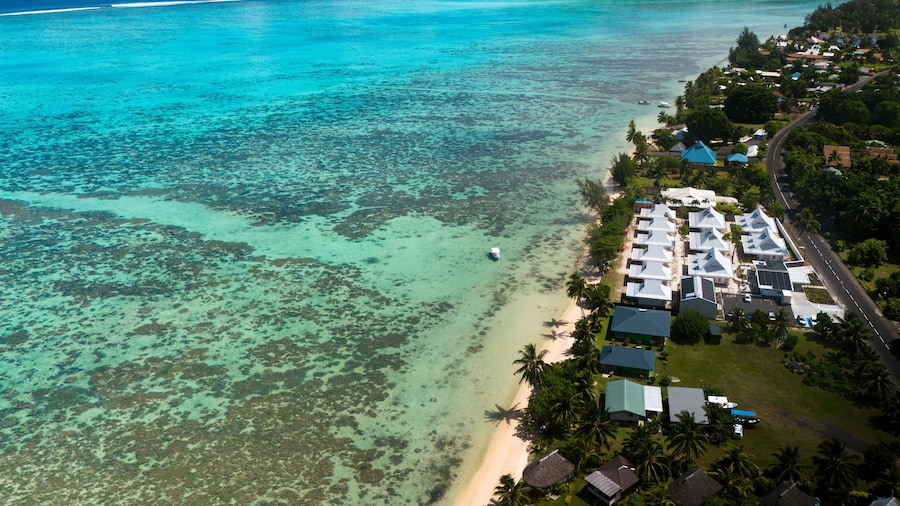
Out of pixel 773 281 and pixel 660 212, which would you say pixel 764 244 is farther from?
pixel 660 212

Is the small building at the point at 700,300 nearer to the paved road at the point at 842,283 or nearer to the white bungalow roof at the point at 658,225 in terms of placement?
the paved road at the point at 842,283

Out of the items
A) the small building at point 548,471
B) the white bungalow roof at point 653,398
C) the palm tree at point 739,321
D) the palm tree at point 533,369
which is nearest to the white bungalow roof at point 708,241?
the palm tree at point 739,321

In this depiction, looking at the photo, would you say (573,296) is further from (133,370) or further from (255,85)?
(255,85)

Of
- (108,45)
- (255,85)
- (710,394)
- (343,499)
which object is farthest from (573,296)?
(108,45)

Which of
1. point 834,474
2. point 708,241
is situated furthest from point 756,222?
point 834,474

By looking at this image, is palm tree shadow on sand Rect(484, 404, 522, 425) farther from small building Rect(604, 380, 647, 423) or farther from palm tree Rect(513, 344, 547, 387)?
small building Rect(604, 380, 647, 423)

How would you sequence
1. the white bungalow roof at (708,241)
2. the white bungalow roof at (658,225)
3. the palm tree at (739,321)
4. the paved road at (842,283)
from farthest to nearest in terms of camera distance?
the white bungalow roof at (658,225) < the white bungalow roof at (708,241) < the palm tree at (739,321) < the paved road at (842,283)
